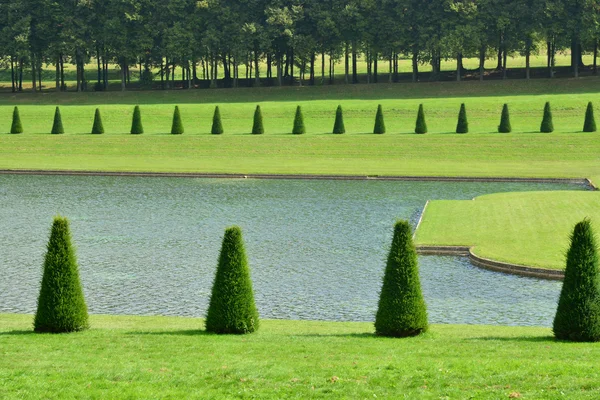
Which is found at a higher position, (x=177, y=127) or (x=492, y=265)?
(x=177, y=127)

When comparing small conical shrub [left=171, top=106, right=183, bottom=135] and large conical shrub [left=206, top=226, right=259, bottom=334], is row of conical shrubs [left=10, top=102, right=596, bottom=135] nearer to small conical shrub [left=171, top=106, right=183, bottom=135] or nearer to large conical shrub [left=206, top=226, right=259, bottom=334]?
small conical shrub [left=171, top=106, right=183, bottom=135]

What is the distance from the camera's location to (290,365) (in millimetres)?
14922

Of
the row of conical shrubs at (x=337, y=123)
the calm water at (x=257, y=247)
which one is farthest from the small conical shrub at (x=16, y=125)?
the calm water at (x=257, y=247)

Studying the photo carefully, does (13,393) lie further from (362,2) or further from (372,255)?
(362,2)

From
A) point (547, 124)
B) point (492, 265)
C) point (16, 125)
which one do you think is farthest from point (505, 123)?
point (492, 265)

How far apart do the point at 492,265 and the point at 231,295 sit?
1209 cm

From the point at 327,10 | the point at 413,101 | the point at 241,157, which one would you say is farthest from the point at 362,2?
the point at 241,157

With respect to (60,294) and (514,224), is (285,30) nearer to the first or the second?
(514,224)

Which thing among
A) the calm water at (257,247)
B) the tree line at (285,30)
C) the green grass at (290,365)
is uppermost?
the tree line at (285,30)

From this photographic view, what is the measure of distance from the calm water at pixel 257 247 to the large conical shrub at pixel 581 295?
4121 millimetres

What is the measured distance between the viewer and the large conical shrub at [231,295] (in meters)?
18.4

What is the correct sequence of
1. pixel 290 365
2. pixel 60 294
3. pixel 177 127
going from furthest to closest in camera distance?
pixel 177 127 < pixel 60 294 < pixel 290 365

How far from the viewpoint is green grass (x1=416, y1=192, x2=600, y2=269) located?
96.2 ft

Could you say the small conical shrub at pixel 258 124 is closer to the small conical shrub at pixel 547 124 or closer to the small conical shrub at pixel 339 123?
the small conical shrub at pixel 339 123
